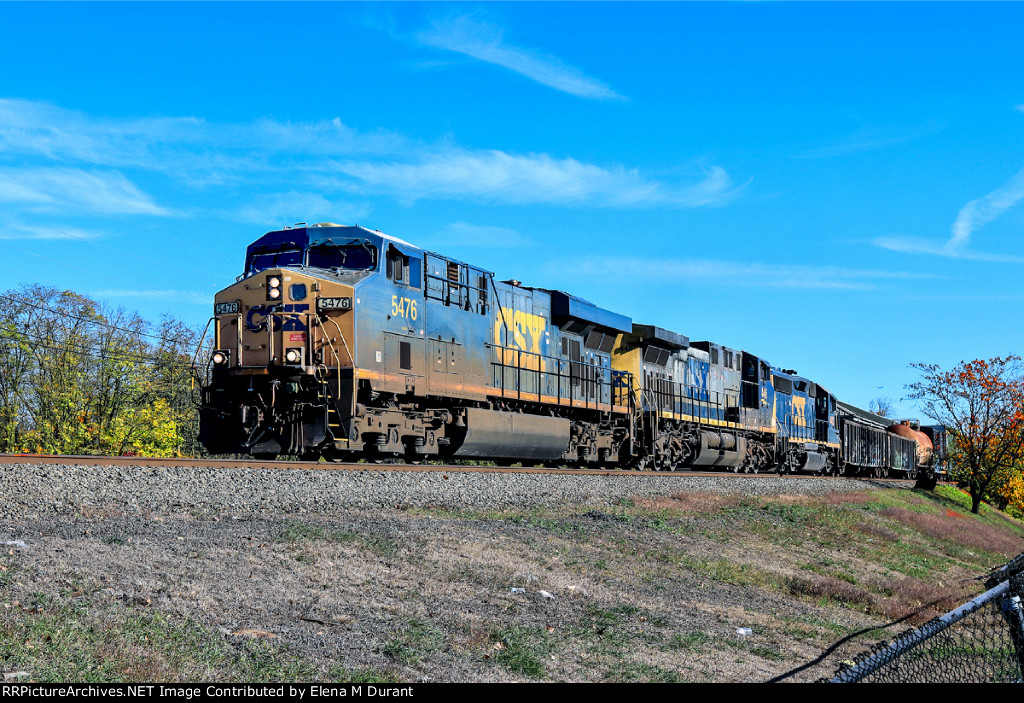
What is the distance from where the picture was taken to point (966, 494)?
46.3 metres

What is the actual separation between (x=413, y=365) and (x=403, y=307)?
106 centimetres

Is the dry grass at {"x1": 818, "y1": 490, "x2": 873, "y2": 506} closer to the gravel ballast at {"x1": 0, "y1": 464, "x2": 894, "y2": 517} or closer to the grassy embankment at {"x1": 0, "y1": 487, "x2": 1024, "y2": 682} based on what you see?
the grassy embankment at {"x1": 0, "y1": 487, "x2": 1024, "y2": 682}

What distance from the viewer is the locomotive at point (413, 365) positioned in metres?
14.3

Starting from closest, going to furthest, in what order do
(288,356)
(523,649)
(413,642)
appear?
(413,642), (523,649), (288,356)

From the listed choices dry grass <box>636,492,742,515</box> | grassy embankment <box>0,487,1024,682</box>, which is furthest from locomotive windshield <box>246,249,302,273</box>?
dry grass <box>636,492,742,515</box>

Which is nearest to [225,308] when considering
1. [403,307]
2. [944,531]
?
[403,307]

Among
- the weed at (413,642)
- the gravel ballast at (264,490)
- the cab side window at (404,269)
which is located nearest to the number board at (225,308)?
the cab side window at (404,269)

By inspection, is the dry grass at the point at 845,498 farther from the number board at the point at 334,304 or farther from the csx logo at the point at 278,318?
the csx logo at the point at 278,318

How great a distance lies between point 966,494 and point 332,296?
42.7m

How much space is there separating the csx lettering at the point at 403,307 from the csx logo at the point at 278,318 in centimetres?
159

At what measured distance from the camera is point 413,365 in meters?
15.7

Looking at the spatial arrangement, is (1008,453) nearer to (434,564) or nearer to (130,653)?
(434,564)

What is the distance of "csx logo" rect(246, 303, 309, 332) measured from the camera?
47.3 feet

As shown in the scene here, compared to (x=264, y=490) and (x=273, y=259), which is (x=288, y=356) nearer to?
(x=273, y=259)
